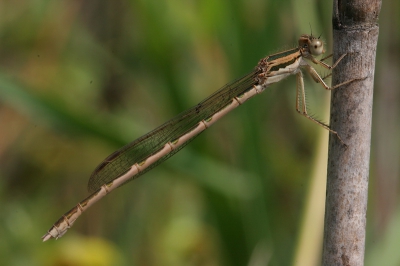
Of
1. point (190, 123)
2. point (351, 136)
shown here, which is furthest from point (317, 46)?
point (351, 136)

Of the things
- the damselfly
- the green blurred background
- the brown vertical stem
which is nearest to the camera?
the brown vertical stem

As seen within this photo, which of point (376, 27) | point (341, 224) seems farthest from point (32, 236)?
point (376, 27)

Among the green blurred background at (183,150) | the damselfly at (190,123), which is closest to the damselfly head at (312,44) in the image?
the damselfly at (190,123)

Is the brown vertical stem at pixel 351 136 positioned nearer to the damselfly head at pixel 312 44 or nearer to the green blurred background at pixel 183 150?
the green blurred background at pixel 183 150

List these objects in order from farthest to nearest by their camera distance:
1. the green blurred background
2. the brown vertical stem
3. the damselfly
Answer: the damselfly
the green blurred background
the brown vertical stem

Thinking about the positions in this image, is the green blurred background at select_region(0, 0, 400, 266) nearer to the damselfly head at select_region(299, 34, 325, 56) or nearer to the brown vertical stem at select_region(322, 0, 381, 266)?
the damselfly head at select_region(299, 34, 325, 56)

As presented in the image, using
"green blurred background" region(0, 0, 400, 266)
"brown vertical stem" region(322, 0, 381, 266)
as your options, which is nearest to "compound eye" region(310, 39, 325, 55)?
"green blurred background" region(0, 0, 400, 266)

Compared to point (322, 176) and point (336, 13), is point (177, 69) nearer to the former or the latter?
point (322, 176)
